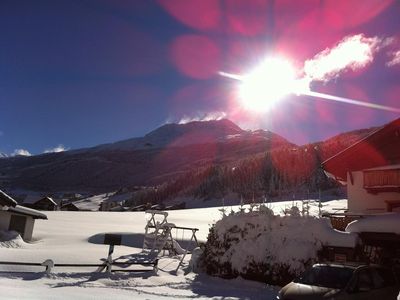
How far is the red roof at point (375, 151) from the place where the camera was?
80.3ft

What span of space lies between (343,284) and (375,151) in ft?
50.3

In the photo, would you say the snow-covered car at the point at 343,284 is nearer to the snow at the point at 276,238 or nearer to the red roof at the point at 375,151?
the snow at the point at 276,238

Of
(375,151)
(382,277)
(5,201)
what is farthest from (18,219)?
(382,277)

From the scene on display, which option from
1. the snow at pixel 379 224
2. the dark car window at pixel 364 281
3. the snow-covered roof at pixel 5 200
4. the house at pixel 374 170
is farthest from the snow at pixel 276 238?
the snow-covered roof at pixel 5 200

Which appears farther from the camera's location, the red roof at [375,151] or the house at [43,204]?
the house at [43,204]

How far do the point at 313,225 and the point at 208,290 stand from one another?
5.05 metres

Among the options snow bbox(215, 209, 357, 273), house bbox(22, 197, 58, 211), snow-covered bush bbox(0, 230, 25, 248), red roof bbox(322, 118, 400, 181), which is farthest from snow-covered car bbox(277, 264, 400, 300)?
house bbox(22, 197, 58, 211)

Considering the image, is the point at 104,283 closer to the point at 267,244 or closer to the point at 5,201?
the point at 267,244

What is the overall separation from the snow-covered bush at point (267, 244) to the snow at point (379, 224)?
1.68 m

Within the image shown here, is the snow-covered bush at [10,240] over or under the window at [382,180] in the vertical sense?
under

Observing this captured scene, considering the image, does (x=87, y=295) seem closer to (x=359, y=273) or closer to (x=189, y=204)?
(x=359, y=273)

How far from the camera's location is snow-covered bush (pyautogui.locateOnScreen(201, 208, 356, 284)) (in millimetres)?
17609

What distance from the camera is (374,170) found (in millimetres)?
23734

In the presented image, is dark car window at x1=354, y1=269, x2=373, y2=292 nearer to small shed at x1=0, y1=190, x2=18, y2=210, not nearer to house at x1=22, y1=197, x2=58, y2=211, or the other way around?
small shed at x1=0, y1=190, x2=18, y2=210
